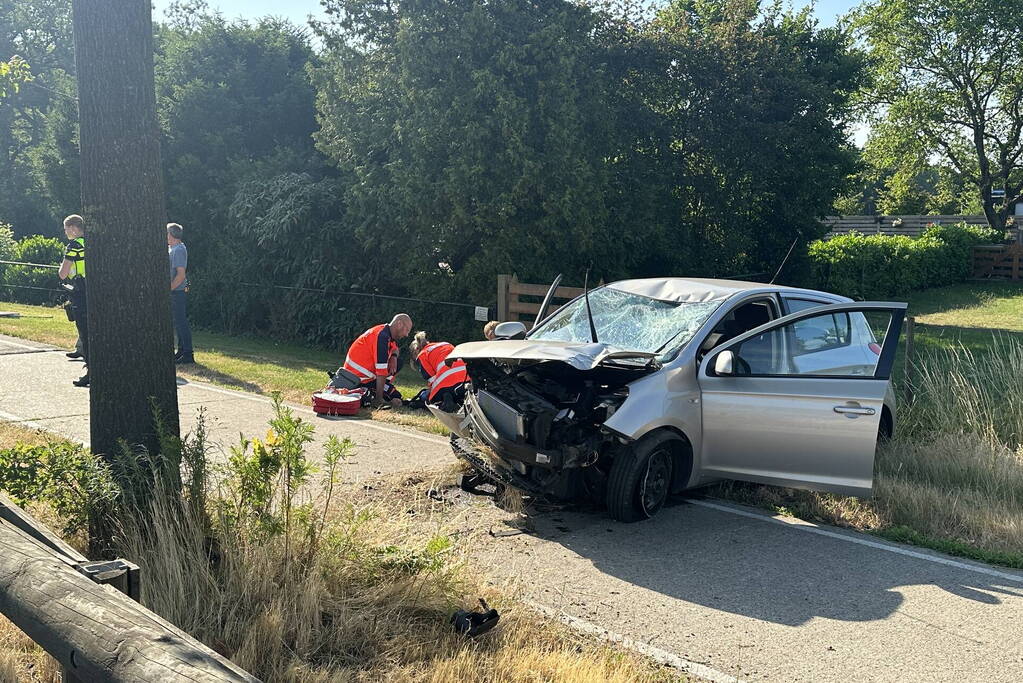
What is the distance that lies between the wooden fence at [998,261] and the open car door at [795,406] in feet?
104

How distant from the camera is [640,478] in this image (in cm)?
674

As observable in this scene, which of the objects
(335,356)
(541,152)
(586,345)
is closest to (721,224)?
(541,152)

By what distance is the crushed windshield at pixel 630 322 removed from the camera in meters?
7.37

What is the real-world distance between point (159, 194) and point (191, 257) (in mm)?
17314

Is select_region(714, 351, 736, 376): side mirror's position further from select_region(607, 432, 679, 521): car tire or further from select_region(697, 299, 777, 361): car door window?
select_region(697, 299, 777, 361): car door window

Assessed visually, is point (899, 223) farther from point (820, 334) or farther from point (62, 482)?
point (62, 482)

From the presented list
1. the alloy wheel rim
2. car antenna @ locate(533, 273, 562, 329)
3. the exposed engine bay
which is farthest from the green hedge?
the exposed engine bay

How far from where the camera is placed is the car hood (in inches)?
252

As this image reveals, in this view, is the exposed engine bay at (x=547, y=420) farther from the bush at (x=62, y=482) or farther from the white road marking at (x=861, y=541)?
the bush at (x=62, y=482)

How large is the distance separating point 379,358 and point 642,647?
22.2ft

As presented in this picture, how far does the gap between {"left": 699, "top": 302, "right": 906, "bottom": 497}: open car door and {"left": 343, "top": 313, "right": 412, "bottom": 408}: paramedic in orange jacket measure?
15.7 ft

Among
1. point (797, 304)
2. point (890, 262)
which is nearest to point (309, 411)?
point (797, 304)

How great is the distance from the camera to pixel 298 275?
18750mm

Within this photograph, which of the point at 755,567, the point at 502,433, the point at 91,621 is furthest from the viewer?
the point at 502,433
